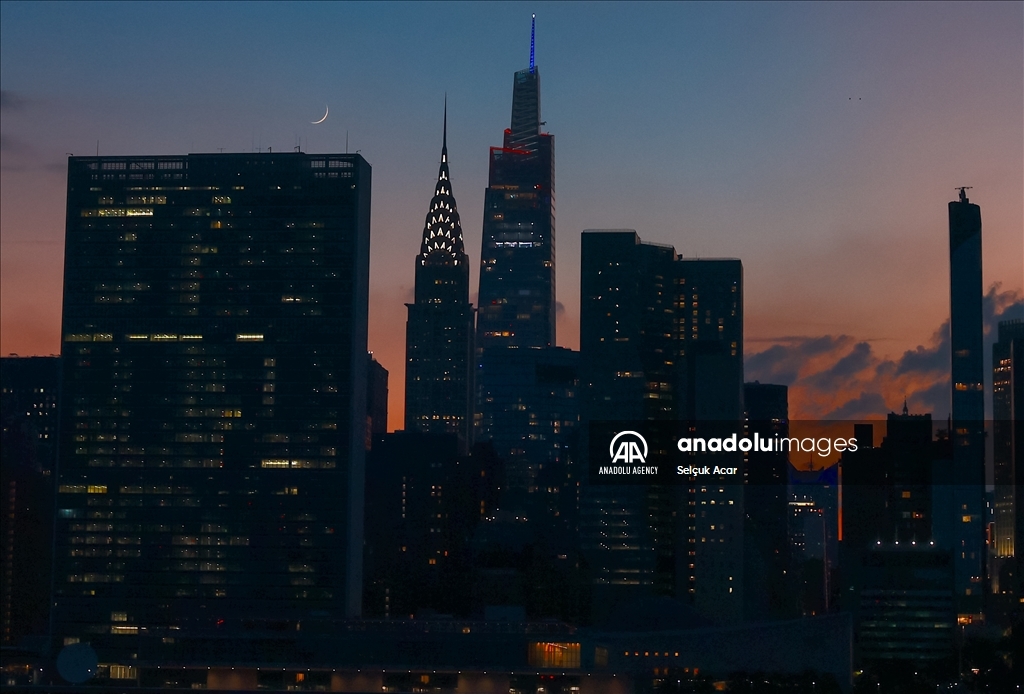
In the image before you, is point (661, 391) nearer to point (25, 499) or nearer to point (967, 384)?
point (967, 384)

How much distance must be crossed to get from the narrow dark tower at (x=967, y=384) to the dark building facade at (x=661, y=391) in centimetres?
2444

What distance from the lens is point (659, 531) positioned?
165 m

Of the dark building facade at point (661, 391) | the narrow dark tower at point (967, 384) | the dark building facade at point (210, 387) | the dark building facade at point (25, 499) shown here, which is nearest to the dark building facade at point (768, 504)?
the dark building facade at point (661, 391)

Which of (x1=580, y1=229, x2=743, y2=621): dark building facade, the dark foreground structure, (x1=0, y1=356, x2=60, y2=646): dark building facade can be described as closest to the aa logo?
(x1=580, y1=229, x2=743, y2=621): dark building facade

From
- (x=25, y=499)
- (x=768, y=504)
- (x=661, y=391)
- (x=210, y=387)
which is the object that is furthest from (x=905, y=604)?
(x=25, y=499)

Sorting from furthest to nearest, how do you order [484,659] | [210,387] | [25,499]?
[25,499], [210,387], [484,659]

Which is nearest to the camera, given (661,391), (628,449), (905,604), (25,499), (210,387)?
(210,387)

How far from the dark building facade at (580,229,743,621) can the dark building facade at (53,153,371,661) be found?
1432 inches

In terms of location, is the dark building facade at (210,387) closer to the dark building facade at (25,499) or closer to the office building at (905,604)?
the dark building facade at (25,499)

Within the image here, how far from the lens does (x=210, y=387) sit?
458 ft

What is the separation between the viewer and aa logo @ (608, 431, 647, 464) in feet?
544

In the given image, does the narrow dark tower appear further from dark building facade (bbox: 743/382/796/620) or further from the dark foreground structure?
the dark foreground structure

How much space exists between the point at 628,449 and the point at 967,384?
40.4m

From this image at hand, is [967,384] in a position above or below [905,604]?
above
